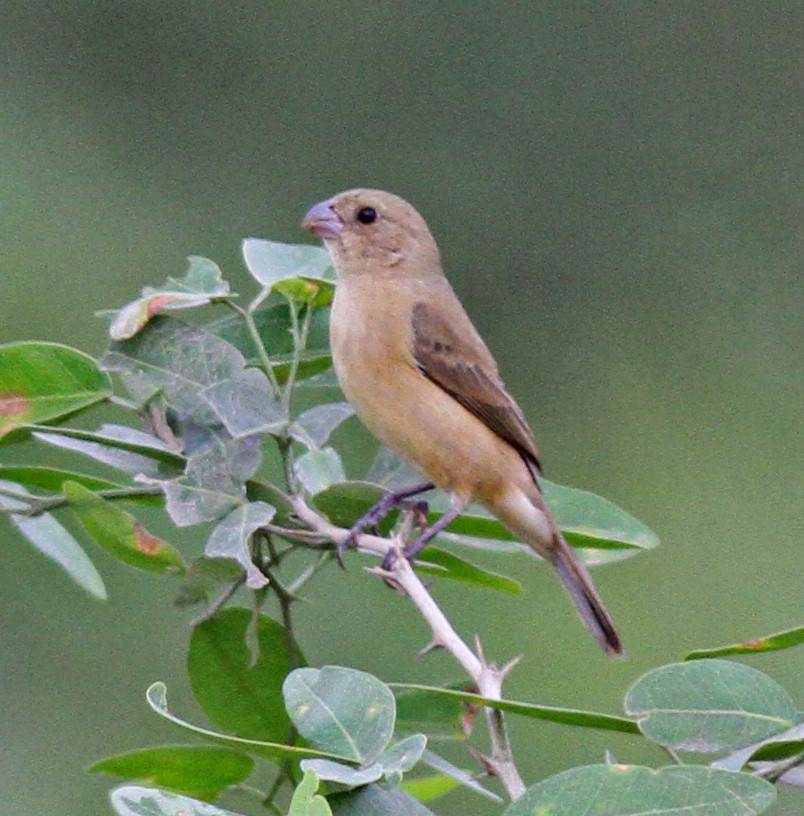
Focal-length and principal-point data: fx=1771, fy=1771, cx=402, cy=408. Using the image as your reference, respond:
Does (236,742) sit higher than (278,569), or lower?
higher

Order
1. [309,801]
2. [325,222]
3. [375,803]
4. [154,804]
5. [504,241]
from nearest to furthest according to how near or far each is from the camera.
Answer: [309,801] → [154,804] → [375,803] → [325,222] → [504,241]

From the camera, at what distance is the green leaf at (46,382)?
2648 millimetres

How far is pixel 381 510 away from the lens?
2.76m

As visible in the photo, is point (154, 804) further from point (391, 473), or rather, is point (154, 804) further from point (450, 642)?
point (391, 473)

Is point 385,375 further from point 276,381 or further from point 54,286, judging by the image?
point 54,286

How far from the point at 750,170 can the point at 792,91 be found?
82cm

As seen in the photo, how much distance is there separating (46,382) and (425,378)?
135cm

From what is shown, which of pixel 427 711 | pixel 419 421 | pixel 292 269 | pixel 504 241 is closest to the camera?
pixel 427 711

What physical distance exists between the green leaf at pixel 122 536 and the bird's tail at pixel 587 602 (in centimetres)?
113

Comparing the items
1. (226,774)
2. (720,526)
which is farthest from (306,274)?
(720,526)

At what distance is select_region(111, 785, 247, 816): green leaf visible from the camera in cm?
180

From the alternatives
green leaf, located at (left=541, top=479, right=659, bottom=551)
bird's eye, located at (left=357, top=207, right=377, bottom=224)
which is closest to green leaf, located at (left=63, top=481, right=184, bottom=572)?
green leaf, located at (left=541, top=479, right=659, bottom=551)

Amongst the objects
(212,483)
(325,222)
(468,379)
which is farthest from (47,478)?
(325,222)

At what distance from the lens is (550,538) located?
3393 mm
